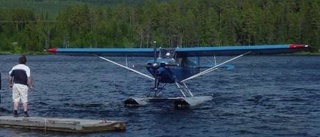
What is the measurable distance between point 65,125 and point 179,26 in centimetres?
12083

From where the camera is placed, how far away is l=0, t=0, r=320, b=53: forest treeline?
127125 millimetres

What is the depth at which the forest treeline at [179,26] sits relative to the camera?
127125 millimetres

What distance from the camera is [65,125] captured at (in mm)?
17938

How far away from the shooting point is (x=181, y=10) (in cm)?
14825

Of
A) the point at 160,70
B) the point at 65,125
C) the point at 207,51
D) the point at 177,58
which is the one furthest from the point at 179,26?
the point at 65,125

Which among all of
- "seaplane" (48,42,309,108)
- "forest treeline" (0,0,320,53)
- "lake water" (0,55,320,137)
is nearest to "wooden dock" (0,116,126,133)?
"lake water" (0,55,320,137)

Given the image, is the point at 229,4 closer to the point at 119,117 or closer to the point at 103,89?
the point at 103,89

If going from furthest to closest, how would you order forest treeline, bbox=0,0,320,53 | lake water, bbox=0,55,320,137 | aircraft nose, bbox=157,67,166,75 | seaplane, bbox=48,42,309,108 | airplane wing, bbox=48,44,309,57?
forest treeline, bbox=0,0,320,53 → airplane wing, bbox=48,44,309,57 → seaplane, bbox=48,42,309,108 → aircraft nose, bbox=157,67,166,75 → lake water, bbox=0,55,320,137

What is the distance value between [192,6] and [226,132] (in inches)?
5125

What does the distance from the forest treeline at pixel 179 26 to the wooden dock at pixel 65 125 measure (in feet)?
347

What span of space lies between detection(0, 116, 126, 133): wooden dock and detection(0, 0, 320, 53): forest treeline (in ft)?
347

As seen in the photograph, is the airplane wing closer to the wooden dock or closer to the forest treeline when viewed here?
the wooden dock

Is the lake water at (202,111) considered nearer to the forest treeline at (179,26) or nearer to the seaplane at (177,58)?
the seaplane at (177,58)

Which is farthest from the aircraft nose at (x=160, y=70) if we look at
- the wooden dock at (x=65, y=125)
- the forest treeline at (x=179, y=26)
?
the forest treeline at (x=179, y=26)
